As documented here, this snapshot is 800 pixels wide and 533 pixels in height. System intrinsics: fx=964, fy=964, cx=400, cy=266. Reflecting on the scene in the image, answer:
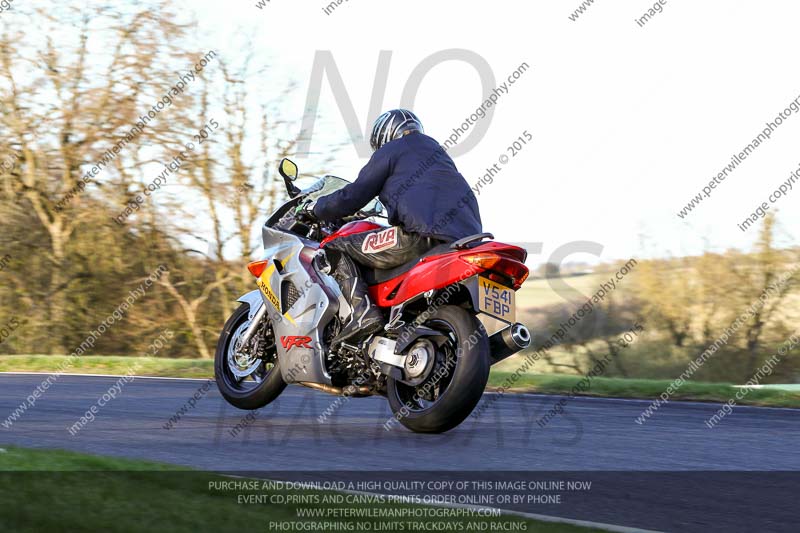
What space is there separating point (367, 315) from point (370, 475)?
75.7 inches

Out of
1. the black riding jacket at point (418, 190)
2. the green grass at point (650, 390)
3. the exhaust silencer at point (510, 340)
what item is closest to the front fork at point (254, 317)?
the black riding jacket at point (418, 190)

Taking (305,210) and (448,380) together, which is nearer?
(448,380)

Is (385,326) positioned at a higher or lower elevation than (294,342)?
higher

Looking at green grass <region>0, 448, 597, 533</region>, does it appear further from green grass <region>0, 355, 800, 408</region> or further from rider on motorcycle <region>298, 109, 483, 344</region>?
green grass <region>0, 355, 800, 408</region>

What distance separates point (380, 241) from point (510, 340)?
120 cm

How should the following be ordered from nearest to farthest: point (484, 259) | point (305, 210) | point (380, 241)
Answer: point (484, 259) → point (380, 241) → point (305, 210)

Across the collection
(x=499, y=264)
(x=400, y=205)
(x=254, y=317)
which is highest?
(x=499, y=264)

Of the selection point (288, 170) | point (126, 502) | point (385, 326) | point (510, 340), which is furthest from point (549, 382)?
point (126, 502)

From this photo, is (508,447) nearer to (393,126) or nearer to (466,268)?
(466,268)

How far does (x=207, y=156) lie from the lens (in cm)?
2042

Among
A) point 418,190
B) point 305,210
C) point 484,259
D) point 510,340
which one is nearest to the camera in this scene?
point 484,259

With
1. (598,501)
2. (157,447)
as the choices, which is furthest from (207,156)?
(598,501)

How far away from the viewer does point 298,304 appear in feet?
24.1

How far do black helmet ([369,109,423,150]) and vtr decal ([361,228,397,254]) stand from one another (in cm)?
74
